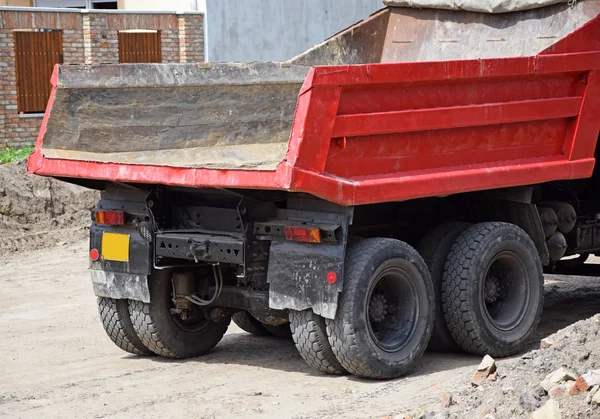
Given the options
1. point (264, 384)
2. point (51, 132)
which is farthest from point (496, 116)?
point (51, 132)

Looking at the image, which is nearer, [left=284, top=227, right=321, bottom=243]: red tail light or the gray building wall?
[left=284, top=227, right=321, bottom=243]: red tail light

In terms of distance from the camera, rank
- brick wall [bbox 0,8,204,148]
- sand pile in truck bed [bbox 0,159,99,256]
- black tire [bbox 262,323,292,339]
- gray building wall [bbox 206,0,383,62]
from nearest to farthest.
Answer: black tire [bbox 262,323,292,339], sand pile in truck bed [bbox 0,159,99,256], brick wall [bbox 0,8,204,148], gray building wall [bbox 206,0,383,62]

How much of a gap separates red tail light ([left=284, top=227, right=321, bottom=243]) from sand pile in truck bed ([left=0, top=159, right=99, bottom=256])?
6.64 m

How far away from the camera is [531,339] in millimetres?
8781

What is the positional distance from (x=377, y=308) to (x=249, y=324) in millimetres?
1677

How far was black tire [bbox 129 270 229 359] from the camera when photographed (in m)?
8.09

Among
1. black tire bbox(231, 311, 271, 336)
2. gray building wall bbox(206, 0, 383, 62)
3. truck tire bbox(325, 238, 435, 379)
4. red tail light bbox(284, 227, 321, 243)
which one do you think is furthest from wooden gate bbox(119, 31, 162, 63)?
red tail light bbox(284, 227, 321, 243)

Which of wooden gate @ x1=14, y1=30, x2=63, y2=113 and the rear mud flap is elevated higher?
wooden gate @ x1=14, y1=30, x2=63, y2=113

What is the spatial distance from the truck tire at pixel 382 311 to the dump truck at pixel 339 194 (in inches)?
0.5

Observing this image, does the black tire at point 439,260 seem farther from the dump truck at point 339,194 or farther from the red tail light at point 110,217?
the red tail light at point 110,217

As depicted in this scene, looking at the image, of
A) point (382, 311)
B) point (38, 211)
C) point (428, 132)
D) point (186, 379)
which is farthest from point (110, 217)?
point (38, 211)

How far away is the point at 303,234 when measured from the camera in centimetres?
730

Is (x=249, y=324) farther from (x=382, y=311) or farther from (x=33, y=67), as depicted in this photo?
(x=33, y=67)

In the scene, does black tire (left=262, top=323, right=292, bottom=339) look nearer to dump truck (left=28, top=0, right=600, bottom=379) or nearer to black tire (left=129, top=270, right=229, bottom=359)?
dump truck (left=28, top=0, right=600, bottom=379)
